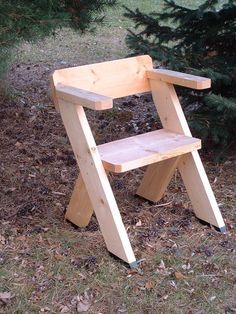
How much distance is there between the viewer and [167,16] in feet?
12.2

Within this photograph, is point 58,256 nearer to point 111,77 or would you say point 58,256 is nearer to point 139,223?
point 139,223

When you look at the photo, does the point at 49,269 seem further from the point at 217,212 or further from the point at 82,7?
the point at 82,7

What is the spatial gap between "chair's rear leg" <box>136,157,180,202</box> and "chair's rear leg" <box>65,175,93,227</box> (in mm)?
493

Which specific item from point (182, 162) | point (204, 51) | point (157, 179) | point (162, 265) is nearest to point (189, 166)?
point (182, 162)

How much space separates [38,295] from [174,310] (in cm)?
63

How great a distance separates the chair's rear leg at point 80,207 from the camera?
279cm

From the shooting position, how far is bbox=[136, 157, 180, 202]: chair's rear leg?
2975 mm

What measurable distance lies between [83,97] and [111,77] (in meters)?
0.47

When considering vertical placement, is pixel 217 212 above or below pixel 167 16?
below

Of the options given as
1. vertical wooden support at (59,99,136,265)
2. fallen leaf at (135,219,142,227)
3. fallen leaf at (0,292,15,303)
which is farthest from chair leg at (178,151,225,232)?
fallen leaf at (0,292,15,303)

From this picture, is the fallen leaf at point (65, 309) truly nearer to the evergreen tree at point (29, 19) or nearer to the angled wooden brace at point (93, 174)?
the angled wooden brace at point (93, 174)

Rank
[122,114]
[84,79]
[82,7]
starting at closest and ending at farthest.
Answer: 1. [84,79]
2. [82,7]
3. [122,114]

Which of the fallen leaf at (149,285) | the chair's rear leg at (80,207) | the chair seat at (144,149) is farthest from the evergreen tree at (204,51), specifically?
the fallen leaf at (149,285)

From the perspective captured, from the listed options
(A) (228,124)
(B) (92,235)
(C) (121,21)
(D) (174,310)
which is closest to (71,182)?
(B) (92,235)
